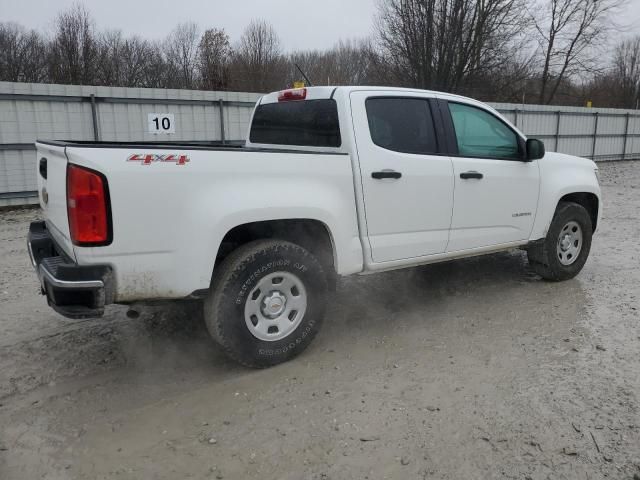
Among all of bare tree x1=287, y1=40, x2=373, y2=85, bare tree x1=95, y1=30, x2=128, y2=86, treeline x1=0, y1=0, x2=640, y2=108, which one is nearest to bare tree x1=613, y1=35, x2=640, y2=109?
treeline x1=0, y1=0, x2=640, y2=108

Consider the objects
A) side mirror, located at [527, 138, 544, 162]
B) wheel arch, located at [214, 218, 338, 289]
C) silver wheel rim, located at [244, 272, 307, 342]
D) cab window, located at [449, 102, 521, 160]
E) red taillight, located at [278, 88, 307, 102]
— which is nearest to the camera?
silver wheel rim, located at [244, 272, 307, 342]

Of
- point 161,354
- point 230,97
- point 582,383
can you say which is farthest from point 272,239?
point 230,97

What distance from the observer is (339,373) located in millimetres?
3672

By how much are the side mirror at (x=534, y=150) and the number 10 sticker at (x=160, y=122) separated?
366 inches

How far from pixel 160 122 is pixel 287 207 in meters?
9.70

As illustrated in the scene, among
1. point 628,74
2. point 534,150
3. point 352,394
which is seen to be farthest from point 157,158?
point 628,74

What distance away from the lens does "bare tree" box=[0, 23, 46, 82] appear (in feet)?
110

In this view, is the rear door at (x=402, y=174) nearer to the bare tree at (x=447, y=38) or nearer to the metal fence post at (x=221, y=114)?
the metal fence post at (x=221, y=114)

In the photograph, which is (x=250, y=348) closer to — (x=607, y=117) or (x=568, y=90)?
(x=607, y=117)

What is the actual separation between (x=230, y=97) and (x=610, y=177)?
12.3 meters

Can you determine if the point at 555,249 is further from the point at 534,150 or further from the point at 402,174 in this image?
the point at 402,174

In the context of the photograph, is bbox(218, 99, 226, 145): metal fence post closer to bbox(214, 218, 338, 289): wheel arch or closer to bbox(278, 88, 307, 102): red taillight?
bbox(278, 88, 307, 102): red taillight

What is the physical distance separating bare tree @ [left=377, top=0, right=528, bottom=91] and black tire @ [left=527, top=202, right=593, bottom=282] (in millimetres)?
21504

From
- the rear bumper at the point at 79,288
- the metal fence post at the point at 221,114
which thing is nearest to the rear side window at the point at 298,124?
the rear bumper at the point at 79,288
